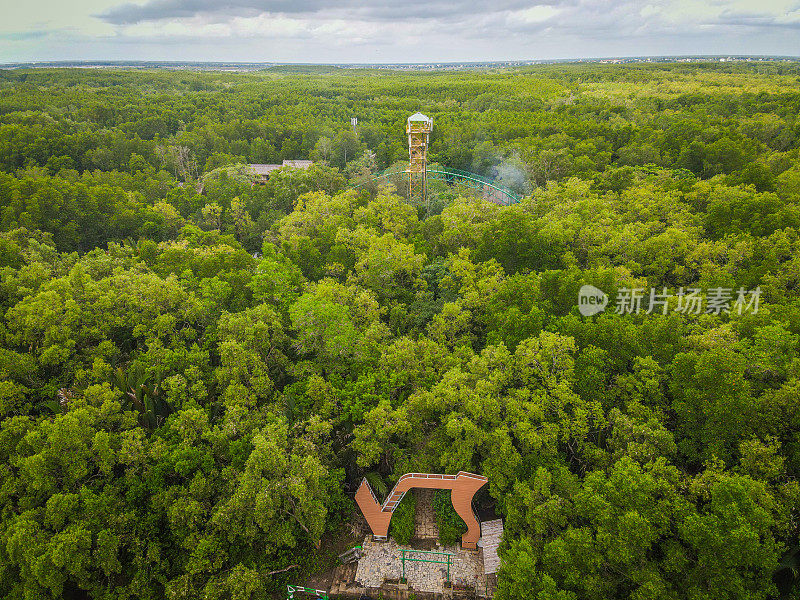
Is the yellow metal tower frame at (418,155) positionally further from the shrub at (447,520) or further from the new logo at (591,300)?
the shrub at (447,520)

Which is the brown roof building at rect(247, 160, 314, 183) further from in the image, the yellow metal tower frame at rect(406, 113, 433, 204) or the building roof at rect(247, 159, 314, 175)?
the yellow metal tower frame at rect(406, 113, 433, 204)

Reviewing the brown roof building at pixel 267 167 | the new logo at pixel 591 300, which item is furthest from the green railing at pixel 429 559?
the brown roof building at pixel 267 167

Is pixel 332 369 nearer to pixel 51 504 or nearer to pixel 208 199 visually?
pixel 51 504

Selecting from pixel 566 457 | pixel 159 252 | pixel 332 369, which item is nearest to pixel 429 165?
pixel 159 252

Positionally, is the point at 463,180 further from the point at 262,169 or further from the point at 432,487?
the point at 432,487

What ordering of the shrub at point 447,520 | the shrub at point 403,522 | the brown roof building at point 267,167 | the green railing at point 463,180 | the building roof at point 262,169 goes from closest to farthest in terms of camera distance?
the shrub at point 403,522, the shrub at point 447,520, the green railing at point 463,180, the brown roof building at point 267,167, the building roof at point 262,169

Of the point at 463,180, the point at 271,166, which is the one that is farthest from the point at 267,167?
the point at 463,180
